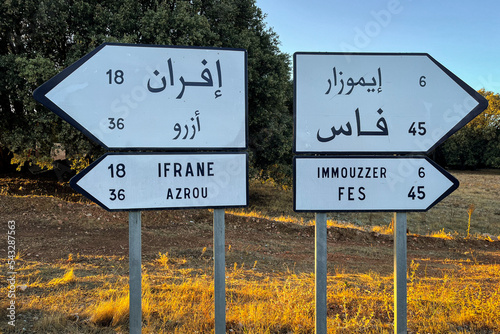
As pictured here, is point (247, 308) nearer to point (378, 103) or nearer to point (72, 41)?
point (378, 103)

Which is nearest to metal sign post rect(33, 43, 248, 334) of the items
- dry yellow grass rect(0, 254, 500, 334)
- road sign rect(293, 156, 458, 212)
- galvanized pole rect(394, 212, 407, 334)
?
road sign rect(293, 156, 458, 212)

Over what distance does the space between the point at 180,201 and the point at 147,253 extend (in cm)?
585

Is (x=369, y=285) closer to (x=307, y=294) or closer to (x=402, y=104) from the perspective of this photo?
(x=307, y=294)

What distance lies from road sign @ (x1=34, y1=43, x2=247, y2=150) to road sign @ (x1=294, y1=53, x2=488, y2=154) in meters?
0.57

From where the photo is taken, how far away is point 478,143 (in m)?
44.2

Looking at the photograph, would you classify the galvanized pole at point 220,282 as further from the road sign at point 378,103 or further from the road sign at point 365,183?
the road sign at point 378,103

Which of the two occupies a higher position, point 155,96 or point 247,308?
point 155,96

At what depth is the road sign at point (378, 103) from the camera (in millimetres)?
2799

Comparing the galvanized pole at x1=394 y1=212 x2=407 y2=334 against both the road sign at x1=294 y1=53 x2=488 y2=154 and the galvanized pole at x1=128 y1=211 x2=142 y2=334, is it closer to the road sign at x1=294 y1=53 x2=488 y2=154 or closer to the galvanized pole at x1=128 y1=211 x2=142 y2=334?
the road sign at x1=294 y1=53 x2=488 y2=154

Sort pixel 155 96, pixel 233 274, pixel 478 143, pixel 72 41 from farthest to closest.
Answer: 1. pixel 478 143
2. pixel 72 41
3. pixel 233 274
4. pixel 155 96

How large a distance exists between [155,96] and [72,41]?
13.3 metres

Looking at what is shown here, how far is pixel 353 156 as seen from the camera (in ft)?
9.27

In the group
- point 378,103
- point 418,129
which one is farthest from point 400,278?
point 378,103

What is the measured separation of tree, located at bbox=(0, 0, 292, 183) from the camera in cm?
1187
